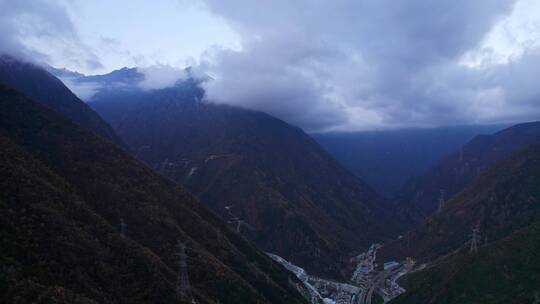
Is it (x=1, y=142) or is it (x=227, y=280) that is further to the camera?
(x=227, y=280)

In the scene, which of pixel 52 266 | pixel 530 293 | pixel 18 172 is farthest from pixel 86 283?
pixel 530 293

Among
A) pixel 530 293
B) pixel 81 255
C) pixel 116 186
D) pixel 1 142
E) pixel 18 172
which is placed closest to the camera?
pixel 81 255

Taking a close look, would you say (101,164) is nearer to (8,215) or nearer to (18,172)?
(18,172)

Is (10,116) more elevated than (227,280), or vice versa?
(10,116)

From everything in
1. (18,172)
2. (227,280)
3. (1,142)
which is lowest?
(227,280)

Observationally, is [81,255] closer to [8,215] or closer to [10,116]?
[8,215]

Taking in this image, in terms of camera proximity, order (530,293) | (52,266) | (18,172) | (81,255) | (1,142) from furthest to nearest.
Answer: (530,293), (1,142), (18,172), (81,255), (52,266)

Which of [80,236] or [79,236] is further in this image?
[80,236]
